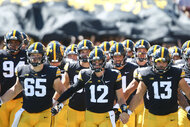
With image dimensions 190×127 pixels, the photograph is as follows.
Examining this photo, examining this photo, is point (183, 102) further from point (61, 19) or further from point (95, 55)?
point (61, 19)

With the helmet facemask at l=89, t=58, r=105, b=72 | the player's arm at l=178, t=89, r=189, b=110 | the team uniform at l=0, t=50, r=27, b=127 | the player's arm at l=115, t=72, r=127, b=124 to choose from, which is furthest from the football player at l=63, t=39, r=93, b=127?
the player's arm at l=178, t=89, r=189, b=110

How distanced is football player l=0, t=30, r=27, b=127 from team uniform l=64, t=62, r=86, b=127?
33.4 inches

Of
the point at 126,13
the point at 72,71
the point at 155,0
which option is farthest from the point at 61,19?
the point at 72,71

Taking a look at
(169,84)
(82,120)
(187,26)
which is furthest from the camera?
(187,26)

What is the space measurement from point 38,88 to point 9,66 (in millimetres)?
1237

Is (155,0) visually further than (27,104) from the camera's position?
Yes

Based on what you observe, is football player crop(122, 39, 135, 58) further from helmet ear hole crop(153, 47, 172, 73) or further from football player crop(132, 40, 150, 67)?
helmet ear hole crop(153, 47, 172, 73)

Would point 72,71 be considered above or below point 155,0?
below

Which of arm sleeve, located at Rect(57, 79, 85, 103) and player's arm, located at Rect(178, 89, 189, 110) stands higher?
arm sleeve, located at Rect(57, 79, 85, 103)

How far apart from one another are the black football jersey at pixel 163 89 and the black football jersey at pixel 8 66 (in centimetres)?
231

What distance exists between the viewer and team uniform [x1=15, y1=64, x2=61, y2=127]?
535cm

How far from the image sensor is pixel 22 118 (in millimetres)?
5336

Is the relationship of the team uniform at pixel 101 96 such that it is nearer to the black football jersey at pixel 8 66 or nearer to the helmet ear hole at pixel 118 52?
the helmet ear hole at pixel 118 52

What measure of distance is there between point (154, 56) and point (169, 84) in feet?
1.51
